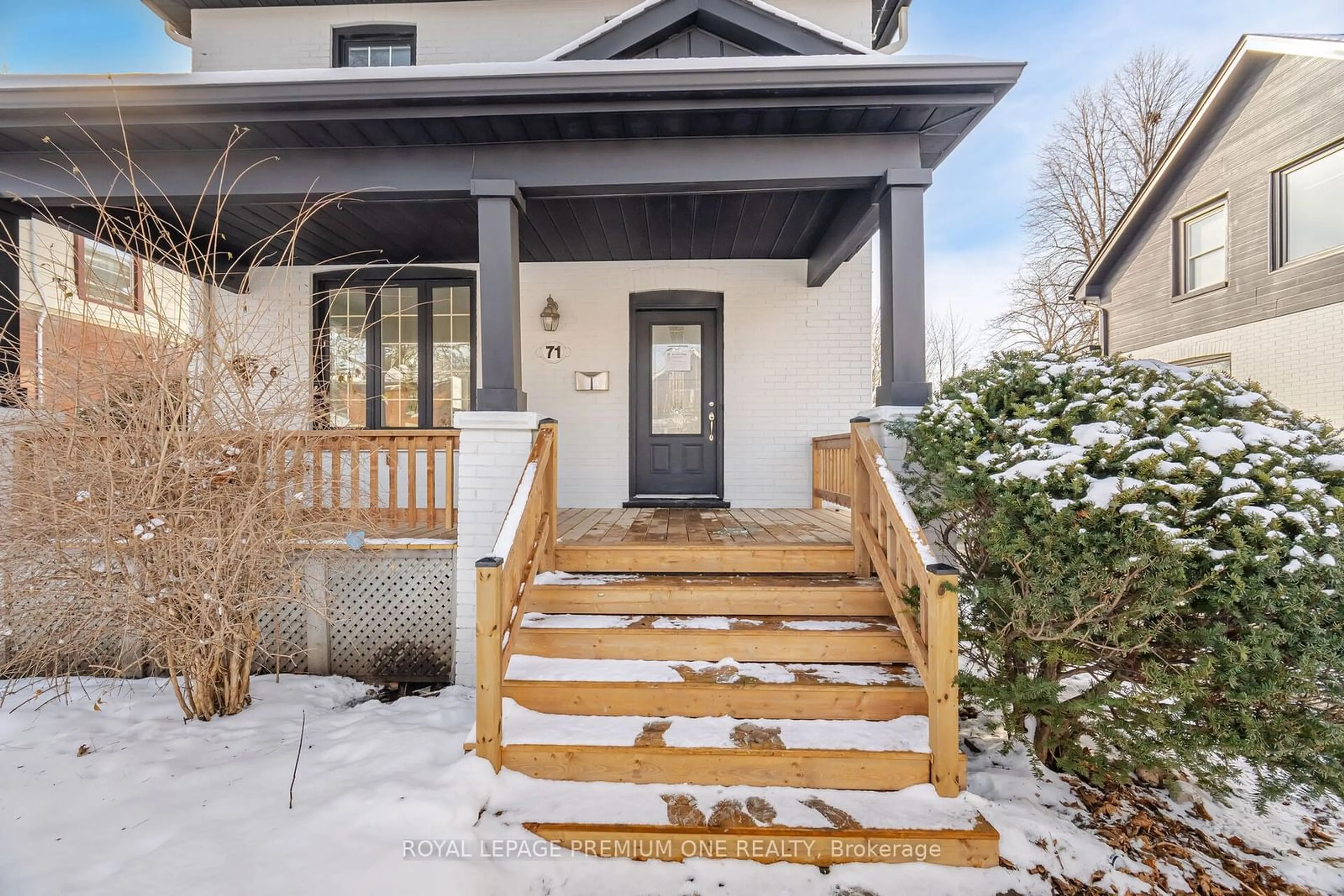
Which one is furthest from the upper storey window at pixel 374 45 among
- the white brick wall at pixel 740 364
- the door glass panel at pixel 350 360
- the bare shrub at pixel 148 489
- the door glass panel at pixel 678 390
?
the bare shrub at pixel 148 489

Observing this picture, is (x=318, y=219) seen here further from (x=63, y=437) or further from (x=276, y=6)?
(x=276, y=6)

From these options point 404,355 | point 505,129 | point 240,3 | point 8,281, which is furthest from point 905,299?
point 240,3

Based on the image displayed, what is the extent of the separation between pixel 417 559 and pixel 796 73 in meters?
3.73

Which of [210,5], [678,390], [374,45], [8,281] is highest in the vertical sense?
[210,5]

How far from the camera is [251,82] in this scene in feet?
10.9

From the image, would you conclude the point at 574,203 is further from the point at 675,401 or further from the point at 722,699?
the point at 722,699

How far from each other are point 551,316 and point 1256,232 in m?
8.78

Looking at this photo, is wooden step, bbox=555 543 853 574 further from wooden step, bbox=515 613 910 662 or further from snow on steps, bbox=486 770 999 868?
snow on steps, bbox=486 770 999 868


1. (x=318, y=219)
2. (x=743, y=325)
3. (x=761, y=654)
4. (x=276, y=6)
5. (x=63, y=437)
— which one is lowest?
(x=761, y=654)

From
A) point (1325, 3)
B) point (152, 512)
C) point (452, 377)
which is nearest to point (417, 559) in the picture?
point (152, 512)

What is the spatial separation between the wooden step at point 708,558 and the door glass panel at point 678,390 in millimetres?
2475

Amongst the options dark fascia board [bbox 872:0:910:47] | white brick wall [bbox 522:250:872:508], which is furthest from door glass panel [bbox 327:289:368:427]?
dark fascia board [bbox 872:0:910:47]

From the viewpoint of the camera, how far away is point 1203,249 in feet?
26.4

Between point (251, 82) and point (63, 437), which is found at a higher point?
point (251, 82)
